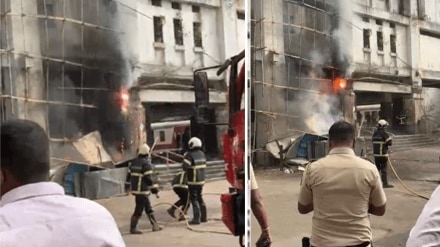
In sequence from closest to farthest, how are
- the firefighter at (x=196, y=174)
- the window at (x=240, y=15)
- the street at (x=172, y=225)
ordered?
1. the street at (x=172, y=225)
2. the firefighter at (x=196, y=174)
3. the window at (x=240, y=15)

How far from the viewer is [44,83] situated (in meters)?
1.39

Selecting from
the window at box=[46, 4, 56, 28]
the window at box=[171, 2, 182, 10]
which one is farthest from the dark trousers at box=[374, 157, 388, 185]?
the window at box=[46, 4, 56, 28]

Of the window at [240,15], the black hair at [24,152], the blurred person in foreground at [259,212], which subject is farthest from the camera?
the blurred person in foreground at [259,212]

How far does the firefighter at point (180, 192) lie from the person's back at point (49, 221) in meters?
0.33

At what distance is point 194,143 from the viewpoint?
62.5 inches

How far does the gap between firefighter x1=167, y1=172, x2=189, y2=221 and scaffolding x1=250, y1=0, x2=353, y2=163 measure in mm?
340

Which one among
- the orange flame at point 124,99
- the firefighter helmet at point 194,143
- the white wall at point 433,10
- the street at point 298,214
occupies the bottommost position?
the street at point 298,214

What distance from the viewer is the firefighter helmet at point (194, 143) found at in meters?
1.58

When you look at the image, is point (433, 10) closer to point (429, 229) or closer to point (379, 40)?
point (379, 40)

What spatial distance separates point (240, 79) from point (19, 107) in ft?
2.11

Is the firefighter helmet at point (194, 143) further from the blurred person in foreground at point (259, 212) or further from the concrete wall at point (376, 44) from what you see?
the concrete wall at point (376, 44)

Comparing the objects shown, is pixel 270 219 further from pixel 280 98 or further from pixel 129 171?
pixel 129 171

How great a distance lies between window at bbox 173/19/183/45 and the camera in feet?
5.13

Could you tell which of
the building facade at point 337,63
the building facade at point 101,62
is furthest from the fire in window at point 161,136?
the building facade at point 337,63
